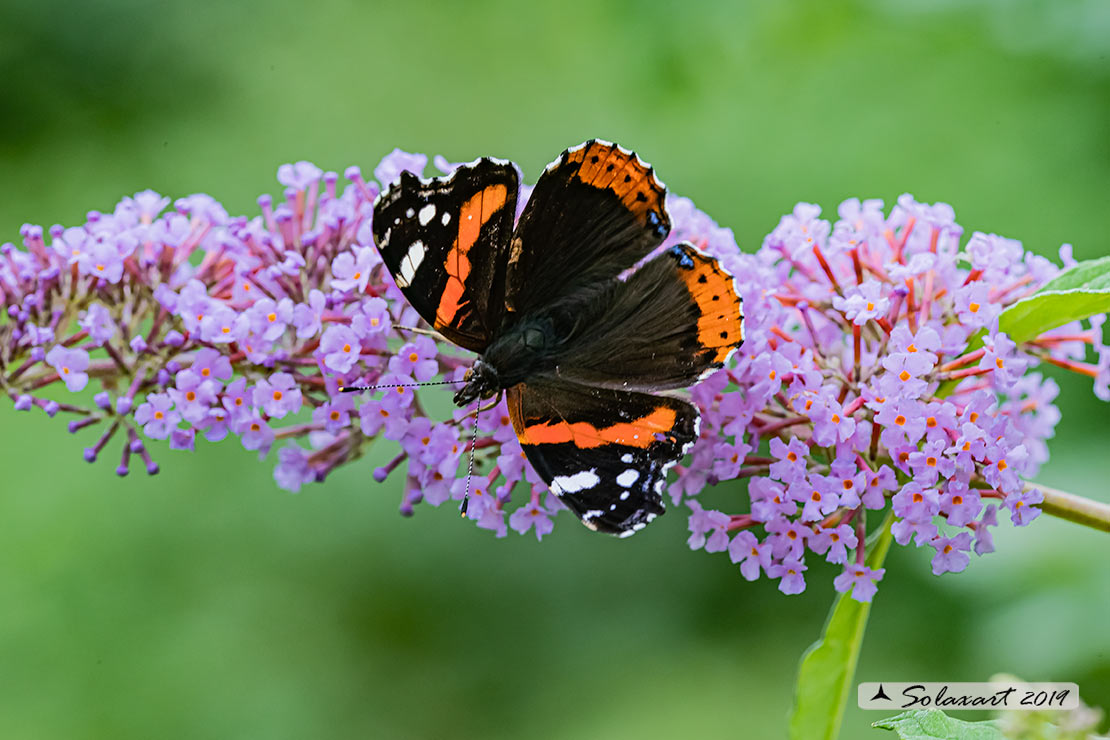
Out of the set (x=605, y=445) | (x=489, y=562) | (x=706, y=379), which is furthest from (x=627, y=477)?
(x=489, y=562)

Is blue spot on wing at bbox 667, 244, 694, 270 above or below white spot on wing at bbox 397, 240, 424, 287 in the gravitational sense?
above

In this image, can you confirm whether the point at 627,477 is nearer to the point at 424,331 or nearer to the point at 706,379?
the point at 706,379

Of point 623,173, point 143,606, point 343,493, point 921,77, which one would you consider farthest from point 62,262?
point 921,77

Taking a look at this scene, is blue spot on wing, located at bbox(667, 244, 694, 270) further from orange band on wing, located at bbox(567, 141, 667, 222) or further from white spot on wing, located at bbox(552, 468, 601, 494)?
white spot on wing, located at bbox(552, 468, 601, 494)

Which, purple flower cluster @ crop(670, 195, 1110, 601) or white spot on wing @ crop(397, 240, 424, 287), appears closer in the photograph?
purple flower cluster @ crop(670, 195, 1110, 601)

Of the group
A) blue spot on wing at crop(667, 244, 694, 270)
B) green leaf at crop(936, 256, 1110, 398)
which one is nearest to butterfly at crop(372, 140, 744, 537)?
blue spot on wing at crop(667, 244, 694, 270)
